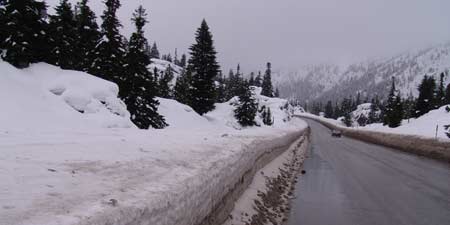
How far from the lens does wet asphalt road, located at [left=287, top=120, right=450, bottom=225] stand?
887 cm

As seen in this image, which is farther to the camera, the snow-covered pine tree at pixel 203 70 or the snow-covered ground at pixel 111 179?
the snow-covered pine tree at pixel 203 70

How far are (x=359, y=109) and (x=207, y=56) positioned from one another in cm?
12435

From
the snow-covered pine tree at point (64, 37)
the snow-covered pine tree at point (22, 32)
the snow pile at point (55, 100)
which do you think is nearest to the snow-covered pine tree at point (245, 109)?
the snow-covered pine tree at point (64, 37)

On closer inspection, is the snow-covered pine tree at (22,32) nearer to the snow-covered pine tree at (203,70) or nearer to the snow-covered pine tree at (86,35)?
the snow-covered pine tree at (86,35)

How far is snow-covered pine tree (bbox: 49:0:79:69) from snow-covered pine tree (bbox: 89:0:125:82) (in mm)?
1996

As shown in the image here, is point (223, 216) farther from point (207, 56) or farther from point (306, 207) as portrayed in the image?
point (207, 56)

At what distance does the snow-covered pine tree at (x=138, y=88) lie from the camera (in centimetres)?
2642

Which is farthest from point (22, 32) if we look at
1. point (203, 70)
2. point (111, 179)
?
point (203, 70)

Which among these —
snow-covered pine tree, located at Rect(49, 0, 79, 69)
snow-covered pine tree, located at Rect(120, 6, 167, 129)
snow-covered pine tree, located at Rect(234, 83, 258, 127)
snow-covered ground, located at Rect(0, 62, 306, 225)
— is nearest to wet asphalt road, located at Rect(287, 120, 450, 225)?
snow-covered ground, located at Rect(0, 62, 306, 225)

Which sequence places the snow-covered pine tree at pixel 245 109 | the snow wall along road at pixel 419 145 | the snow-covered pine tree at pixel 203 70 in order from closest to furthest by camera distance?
the snow wall along road at pixel 419 145
the snow-covered pine tree at pixel 203 70
the snow-covered pine tree at pixel 245 109

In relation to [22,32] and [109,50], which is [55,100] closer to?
[22,32]

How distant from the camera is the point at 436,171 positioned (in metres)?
16.6

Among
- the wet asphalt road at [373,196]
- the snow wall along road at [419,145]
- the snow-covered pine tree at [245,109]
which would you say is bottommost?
the wet asphalt road at [373,196]

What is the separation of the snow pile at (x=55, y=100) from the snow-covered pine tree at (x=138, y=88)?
5.97m
